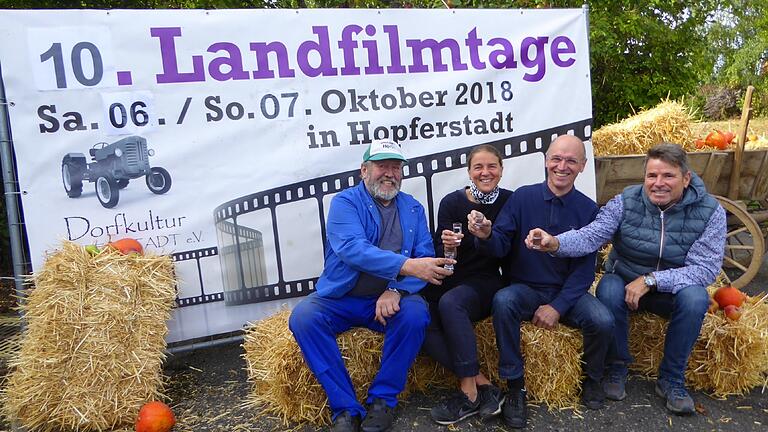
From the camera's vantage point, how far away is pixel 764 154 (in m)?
4.59

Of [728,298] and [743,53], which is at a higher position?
[743,53]

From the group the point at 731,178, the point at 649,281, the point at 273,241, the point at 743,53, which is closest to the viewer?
the point at 649,281

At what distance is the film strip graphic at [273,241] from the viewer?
3711 mm

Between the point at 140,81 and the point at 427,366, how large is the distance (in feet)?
8.22

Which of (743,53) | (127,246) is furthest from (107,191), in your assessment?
(743,53)

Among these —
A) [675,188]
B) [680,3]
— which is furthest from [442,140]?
[680,3]

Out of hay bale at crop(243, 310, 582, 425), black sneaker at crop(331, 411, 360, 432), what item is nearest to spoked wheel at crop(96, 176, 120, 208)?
hay bale at crop(243, 310, 582, 425)

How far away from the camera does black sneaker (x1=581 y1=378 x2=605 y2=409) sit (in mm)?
3057

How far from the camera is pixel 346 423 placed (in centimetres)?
282

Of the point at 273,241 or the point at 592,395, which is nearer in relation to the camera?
the point at 592,395

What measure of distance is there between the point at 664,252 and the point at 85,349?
3.18 meters

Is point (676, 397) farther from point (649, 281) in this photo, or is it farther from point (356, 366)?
point (356, 366)

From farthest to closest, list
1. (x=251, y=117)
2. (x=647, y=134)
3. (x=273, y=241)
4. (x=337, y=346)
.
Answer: (x=647, y=134)
(x=273, y=241)
(x=251, y=117)
(x=337, y=346)

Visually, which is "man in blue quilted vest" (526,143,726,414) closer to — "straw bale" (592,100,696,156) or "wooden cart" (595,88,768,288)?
"wooden cart" (595,88,768,288)
